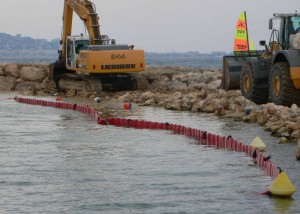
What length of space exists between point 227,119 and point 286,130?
5.89m

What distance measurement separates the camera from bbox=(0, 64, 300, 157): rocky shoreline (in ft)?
85.2

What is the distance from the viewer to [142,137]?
81.1 feet

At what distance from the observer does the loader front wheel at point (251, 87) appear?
29219 mm

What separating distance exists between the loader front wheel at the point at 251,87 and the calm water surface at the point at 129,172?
1.90 meters

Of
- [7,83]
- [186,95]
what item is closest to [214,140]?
[186,95]

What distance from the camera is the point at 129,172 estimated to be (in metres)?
18.2

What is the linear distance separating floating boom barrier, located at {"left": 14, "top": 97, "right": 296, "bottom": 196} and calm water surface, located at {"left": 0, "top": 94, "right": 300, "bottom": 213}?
0.66 ft

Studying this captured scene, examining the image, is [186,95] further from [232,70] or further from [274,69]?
[274,69]

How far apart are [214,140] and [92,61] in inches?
737

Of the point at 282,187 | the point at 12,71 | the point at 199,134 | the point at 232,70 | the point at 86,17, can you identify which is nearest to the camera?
the point at 282,187

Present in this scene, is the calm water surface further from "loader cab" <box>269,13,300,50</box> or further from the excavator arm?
the excavator arm

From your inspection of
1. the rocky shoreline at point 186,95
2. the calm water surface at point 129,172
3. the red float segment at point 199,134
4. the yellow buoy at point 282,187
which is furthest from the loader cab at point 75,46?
the yellow buoy at point 282,187

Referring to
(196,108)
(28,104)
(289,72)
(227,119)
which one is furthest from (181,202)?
(28,104)

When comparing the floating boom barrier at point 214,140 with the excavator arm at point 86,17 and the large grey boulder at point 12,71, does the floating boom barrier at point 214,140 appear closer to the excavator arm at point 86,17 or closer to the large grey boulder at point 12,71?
the excavator arm at point 86,17
